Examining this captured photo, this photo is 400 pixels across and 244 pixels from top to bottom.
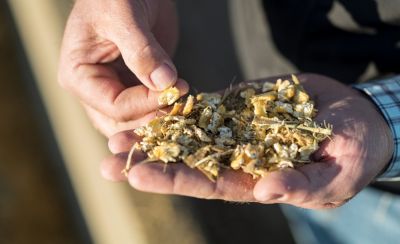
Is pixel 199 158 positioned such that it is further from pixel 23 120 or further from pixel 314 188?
pixel 23 120

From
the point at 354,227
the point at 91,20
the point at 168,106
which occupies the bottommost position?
the point at 354,227

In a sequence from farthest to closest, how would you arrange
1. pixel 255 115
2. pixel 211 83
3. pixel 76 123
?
pixel 211 83 < pixel 76 123 < pixel 255 115

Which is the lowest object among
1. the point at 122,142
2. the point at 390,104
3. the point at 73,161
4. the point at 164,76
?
the point at 73,161

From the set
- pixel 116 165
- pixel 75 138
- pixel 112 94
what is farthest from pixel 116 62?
pixel 75 138

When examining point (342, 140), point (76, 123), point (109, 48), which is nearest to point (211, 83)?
point (76, 123)

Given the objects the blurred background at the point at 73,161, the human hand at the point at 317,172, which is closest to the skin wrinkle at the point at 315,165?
the human hand at the point at 317,172

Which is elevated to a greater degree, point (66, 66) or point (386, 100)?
point (66, 66)

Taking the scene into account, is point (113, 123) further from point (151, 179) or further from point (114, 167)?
point (151, 179)

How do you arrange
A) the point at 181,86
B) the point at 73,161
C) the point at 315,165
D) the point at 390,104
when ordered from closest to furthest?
the point at 315,165
the point at 181,86
the point at 390,104
the point at 73,161
